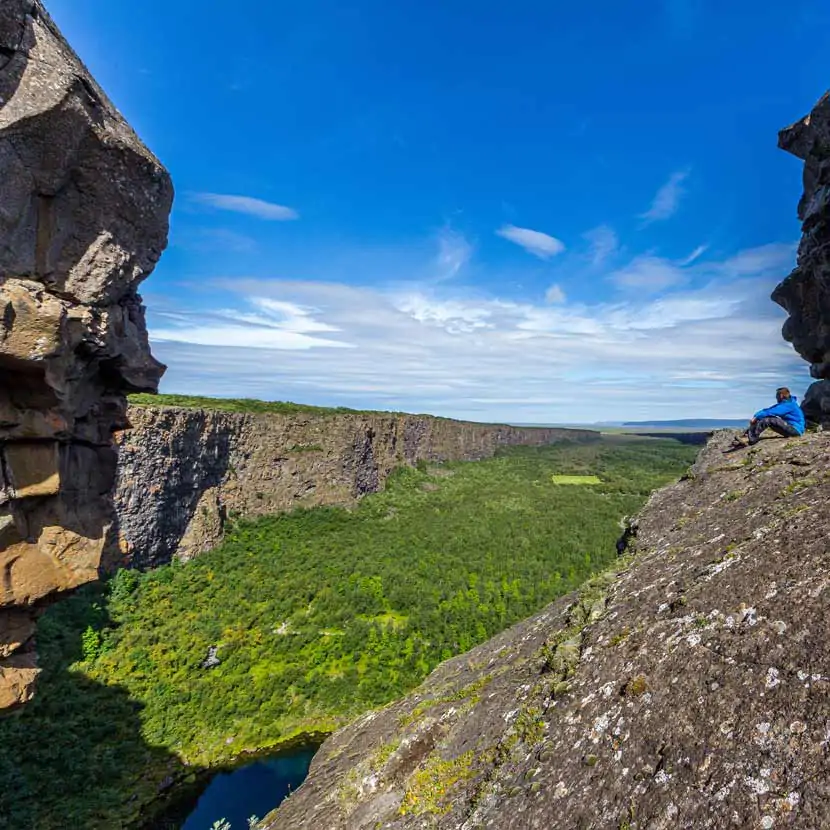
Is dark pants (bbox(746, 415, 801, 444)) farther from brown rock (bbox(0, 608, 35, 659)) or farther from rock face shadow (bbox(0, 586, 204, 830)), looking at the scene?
rock face shadow (bbox(0, 586, 204, 830))

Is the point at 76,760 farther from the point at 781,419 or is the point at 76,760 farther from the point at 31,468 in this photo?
the point at 781,419

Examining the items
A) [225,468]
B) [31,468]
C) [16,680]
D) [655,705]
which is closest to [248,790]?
[16,680]

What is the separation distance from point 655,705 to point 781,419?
11.4m

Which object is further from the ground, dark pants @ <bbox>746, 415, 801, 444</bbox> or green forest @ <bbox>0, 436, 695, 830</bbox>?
dark pants @ <bbox>746, 415, 801, 444</bbox>

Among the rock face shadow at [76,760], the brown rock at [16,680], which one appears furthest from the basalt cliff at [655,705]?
the rock face shadow at [76,760]

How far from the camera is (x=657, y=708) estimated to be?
4.89m

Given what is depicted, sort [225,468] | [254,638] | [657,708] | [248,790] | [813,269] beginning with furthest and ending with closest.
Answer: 1. [225,468]
2. [254,638]
3. [248,790]
4. [813,269]
5. [657,708]

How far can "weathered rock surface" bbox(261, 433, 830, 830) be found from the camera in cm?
388

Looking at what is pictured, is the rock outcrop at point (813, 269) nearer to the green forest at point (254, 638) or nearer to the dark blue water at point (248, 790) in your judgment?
the green forest at point (254, 638)

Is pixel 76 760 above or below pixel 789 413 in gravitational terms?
below

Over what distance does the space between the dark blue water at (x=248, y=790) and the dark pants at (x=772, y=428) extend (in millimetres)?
30907

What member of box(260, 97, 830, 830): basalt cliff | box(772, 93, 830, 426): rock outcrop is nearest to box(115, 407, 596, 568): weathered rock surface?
box(260, 97, 830, 830): basalt cliff

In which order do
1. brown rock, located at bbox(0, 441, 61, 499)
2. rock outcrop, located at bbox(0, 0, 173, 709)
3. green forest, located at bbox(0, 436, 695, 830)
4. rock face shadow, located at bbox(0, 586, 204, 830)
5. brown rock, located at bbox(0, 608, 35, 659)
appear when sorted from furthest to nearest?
green forest, located at bbox(0, 436, 695, 830)
rock face shadow, located at bbox(0, 586, 204, 830)
brown rock, located at bbox(0, 608, 35, 659)
brown rock, located at bbox(0, 441, 61, 499)
rock outcrop, located at bbox(0, 0, 173, 709)

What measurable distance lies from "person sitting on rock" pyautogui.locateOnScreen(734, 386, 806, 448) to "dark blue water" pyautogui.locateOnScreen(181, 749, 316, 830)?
A: 31.0 meters
